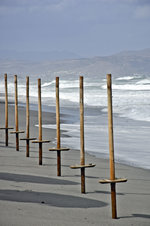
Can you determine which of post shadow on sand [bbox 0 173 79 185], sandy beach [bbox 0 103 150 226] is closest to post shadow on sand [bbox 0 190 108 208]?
sandy beach [bbox 0 103 150 226]

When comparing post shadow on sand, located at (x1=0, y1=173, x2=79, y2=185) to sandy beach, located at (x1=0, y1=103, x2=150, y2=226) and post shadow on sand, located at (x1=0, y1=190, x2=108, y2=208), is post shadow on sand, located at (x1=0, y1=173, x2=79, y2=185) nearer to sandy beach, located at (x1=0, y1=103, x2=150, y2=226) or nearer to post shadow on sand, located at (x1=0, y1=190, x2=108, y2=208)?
sandy beach, located at (x1=0, y1=103, x2=150, y2=226)

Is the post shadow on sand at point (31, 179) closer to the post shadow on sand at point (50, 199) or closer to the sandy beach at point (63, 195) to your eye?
the sandy beach at point (63, 195)

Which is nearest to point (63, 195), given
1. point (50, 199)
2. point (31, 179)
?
point (50, 199)

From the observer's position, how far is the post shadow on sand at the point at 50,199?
6.18m

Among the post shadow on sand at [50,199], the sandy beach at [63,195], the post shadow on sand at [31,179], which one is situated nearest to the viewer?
the sandy beach at [63,195]

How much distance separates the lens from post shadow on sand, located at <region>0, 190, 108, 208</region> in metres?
6.18

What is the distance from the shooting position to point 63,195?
673 cm

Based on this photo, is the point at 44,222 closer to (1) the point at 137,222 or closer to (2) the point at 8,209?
(2) the point at 8,209

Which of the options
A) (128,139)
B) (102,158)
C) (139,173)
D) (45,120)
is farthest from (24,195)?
(45,120)

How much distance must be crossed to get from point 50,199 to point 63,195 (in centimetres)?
34

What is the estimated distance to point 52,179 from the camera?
791 cm

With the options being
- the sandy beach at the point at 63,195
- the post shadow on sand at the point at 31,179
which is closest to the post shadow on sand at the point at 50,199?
the sandy beach at the point at 63,195

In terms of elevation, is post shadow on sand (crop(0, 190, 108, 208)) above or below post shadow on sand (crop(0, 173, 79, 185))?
below

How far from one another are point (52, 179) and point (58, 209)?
6.52ft
